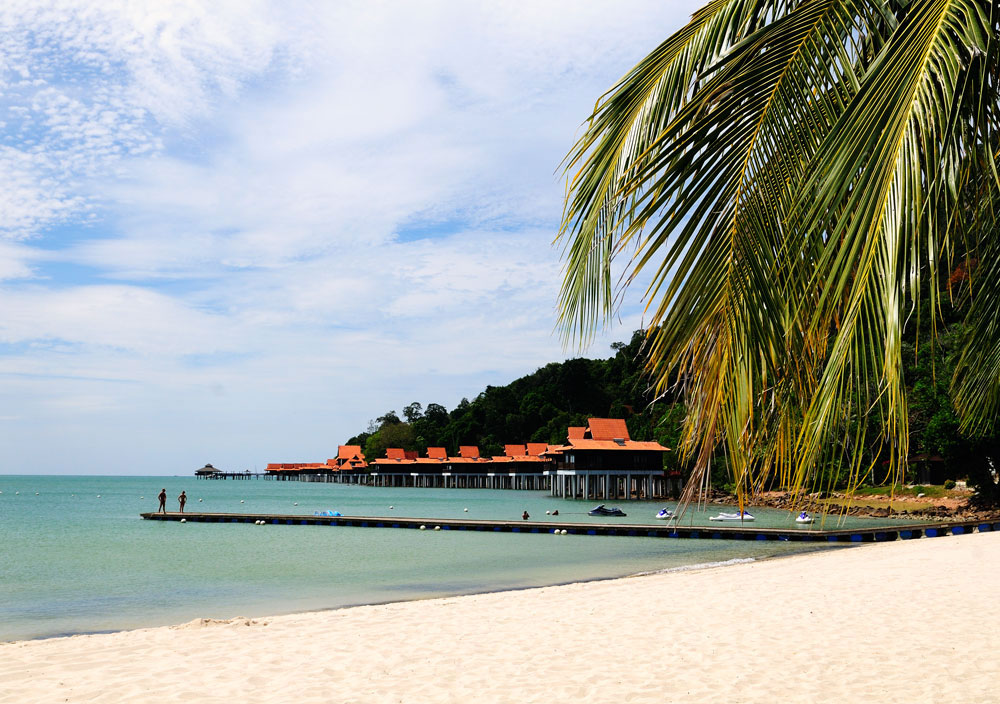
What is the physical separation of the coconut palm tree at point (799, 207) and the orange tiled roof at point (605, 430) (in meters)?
69.4

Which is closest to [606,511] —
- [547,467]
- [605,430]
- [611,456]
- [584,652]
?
[611,456]

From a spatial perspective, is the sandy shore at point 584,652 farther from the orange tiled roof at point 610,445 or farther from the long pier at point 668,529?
the orange tiled roof at point 610,445

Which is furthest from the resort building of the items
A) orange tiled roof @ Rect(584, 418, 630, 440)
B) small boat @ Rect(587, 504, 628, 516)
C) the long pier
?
the long pier

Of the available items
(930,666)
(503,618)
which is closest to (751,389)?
(930,666)

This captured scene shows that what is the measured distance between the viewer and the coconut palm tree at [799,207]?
181 cm

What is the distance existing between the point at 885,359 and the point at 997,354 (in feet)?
6.80

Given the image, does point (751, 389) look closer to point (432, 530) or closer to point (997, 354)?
point (997, 354)

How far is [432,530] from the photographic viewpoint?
1614 inches

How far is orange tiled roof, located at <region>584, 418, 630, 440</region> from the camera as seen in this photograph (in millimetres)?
71938

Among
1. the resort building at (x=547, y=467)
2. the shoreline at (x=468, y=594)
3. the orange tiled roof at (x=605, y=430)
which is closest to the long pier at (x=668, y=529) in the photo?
the shoreline at (x=468, y=594)

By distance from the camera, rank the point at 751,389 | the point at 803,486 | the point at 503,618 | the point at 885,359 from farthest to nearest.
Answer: the point at 503,618
the point at 751,389
the point at 803,486
the point at 885,359

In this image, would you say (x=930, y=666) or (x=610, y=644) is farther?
(x=610, y=644)

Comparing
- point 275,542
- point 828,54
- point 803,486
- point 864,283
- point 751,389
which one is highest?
point 828,54

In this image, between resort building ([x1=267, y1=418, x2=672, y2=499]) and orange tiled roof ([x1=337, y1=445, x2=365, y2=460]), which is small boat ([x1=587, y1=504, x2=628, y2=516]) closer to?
resort building ([x1=267, y1=418, x2=672, y2=499])
